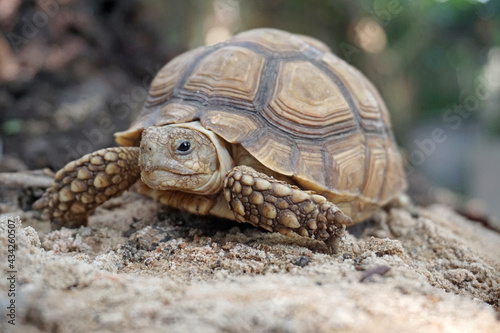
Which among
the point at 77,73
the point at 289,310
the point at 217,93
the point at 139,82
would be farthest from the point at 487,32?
the point at 289,310

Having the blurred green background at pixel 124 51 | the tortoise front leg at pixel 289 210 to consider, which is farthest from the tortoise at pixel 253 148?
the blurred green background at pixel 124 51

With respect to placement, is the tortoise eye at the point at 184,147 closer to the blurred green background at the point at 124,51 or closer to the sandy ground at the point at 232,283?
the sandy ground at the point at 232,283

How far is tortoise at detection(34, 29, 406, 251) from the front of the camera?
2.15m

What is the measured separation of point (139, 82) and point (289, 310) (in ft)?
17.8

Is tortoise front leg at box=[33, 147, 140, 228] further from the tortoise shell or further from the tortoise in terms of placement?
the tortoise shell

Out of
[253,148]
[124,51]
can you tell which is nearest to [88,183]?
[253,148]

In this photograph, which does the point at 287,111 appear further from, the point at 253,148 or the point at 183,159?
the point at 183,159

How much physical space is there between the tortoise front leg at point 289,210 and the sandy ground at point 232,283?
0.10 metres

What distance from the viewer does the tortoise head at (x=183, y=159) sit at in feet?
7.20

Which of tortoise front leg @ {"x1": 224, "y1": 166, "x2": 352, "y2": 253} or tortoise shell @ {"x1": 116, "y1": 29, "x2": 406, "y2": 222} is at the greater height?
tortoise shell @ {"x1": 116, "y1": 29, "x2": 406, "y2": 222}

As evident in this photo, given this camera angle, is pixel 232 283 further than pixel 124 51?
No

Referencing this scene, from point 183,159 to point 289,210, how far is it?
63 centimetres

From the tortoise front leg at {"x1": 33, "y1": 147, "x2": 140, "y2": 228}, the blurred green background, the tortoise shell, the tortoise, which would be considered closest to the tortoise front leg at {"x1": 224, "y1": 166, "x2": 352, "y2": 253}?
the tortoise

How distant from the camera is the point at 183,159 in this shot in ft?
7.37
